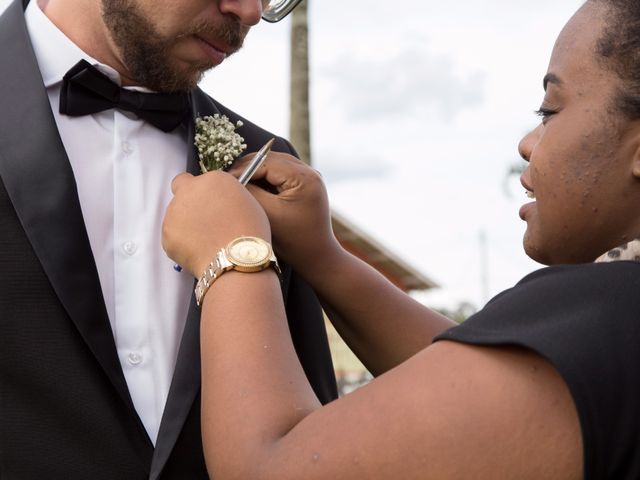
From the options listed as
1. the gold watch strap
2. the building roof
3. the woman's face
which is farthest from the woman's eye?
the building roof

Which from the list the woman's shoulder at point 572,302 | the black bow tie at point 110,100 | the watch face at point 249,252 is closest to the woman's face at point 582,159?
the woman's shoulder at point 572,302

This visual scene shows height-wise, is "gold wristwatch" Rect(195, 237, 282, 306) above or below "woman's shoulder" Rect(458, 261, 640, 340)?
below

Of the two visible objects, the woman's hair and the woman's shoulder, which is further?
the woman's hair

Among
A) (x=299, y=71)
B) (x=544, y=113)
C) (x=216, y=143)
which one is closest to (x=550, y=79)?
(x=544, y=113)

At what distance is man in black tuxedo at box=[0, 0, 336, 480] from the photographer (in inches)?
93.6

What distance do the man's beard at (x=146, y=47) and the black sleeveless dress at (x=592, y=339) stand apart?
4.91 feet

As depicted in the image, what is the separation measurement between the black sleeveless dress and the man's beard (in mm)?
1497

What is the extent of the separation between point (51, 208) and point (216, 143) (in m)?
0.61

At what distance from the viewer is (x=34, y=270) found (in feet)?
7.79

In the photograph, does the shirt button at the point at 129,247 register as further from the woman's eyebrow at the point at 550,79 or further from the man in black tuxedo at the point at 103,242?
the woman's eyebrow at the point at 550,79

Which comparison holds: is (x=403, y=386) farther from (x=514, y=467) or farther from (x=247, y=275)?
(x=247, y=275)

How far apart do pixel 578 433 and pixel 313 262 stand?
128cm

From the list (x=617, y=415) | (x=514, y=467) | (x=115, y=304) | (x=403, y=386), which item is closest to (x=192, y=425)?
(x=115, y=304)

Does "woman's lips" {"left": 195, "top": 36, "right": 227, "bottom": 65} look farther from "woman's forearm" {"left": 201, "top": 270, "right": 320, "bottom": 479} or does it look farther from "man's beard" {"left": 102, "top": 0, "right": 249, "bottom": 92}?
"woman's forearm" {"left": 201, "top": 270, "right": 320, "bottom": 479}
